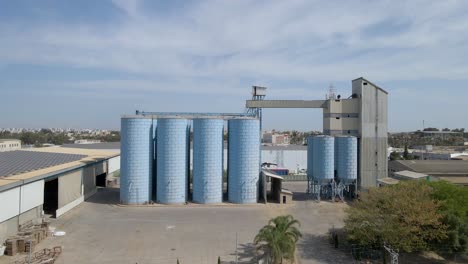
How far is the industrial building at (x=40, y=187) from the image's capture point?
26531mm

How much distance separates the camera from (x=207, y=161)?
41125 millimetres

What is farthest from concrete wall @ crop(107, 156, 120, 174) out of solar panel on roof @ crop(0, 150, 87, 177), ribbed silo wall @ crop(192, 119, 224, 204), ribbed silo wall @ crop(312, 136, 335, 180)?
ribbed silo wall @ crop(312, 136, 335, 180)

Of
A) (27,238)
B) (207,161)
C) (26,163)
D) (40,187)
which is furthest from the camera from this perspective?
(207,161)

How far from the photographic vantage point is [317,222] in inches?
1350

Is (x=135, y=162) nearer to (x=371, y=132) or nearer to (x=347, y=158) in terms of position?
(x=347, y=158)

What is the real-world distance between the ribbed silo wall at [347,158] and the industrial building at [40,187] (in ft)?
101

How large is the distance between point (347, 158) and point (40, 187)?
1306 inches

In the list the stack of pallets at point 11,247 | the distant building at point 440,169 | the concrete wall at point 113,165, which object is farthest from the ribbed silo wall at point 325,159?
the stack of pallets at point 11,247

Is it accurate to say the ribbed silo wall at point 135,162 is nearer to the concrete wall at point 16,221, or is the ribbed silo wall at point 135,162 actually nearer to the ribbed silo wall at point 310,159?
the concrete wall at point 16,221

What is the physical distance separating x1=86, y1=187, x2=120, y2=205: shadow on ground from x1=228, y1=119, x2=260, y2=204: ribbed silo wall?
14.1 meters

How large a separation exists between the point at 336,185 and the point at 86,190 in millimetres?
30629

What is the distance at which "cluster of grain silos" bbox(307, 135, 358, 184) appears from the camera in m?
43.8

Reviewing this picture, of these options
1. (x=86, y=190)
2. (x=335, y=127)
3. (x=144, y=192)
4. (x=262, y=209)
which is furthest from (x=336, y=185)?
(x=86, y=190)

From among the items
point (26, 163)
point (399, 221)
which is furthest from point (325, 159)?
point (26, 163)
